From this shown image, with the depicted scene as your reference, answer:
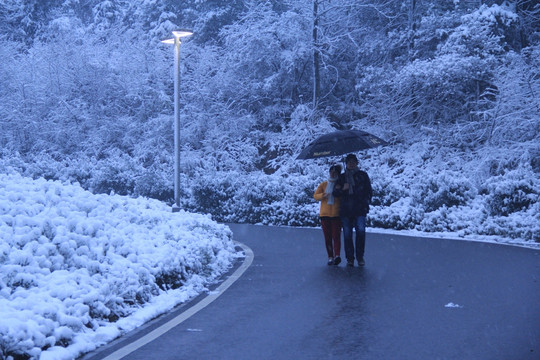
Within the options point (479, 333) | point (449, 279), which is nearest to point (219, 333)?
point (479, 333)

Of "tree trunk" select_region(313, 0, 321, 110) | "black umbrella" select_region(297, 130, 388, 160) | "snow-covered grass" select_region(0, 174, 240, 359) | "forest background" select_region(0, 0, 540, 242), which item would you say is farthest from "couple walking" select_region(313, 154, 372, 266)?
"tree trunk" select_region(313, 0, 321, 110)

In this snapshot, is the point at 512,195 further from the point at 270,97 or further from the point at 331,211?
the point at 270,97

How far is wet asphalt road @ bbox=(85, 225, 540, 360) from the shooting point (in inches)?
245

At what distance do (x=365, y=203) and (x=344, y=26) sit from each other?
30.7m

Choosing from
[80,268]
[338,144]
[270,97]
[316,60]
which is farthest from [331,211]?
[270,97]

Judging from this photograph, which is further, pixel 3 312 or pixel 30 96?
pixel 30 96

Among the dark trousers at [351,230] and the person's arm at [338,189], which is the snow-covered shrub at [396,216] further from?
the person's arm at [338,189]


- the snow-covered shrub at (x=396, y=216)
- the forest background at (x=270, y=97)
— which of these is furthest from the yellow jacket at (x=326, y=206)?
the forest background at (x=270, y=97)

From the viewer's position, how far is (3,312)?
605 cm

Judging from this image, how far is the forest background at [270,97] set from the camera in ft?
95.1

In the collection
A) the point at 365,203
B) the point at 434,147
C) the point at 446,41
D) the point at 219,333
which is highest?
the point at 446,41

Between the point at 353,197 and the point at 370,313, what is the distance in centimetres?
390

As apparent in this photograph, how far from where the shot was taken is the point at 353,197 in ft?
38.1

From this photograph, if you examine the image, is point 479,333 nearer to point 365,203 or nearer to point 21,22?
point 365,203
